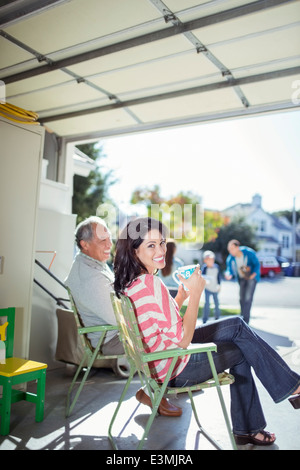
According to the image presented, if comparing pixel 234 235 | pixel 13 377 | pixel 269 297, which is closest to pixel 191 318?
pixel 13 377

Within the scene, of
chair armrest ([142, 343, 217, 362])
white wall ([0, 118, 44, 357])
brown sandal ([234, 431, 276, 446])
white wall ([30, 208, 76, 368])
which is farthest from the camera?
white wall ([30, 208, 76, 368])

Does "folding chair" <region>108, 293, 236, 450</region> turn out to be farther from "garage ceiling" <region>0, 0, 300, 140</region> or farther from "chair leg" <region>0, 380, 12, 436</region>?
"garage ceiling" <region>0, 0, 300, 140</region>

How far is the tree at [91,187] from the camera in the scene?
18.0 meters

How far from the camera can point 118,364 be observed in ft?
13.2

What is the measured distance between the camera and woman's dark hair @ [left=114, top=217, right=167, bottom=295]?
2344mm

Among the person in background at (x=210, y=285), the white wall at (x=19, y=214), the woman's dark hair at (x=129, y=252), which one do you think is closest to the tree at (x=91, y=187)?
the person in background at (x=210, y=285)

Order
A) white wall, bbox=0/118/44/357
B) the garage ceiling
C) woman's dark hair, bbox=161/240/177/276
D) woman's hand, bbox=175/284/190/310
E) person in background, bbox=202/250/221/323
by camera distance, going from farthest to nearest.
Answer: person in background, bbox=202/250/221/323
woman's dark hair, bbox=161/240/177/276
white wall, bbox=0/118/44/357
the garage ceiling
woman's hand, bbox=175/284/190/310

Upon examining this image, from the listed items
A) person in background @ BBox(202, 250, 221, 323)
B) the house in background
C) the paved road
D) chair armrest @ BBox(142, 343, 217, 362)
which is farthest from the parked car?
chair armrest @ BBox(142, 343, 217, 362)

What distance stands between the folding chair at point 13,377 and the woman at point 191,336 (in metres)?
1.06

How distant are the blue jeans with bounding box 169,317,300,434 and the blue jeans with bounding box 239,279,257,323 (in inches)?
183

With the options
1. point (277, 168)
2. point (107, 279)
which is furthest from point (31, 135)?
point (277, 168)

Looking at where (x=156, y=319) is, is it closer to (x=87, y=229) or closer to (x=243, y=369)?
(x=243, y=369)

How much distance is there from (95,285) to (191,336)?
1461mm

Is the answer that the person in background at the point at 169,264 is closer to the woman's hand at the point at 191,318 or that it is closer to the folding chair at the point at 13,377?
the folding chair at the point at 13,377
